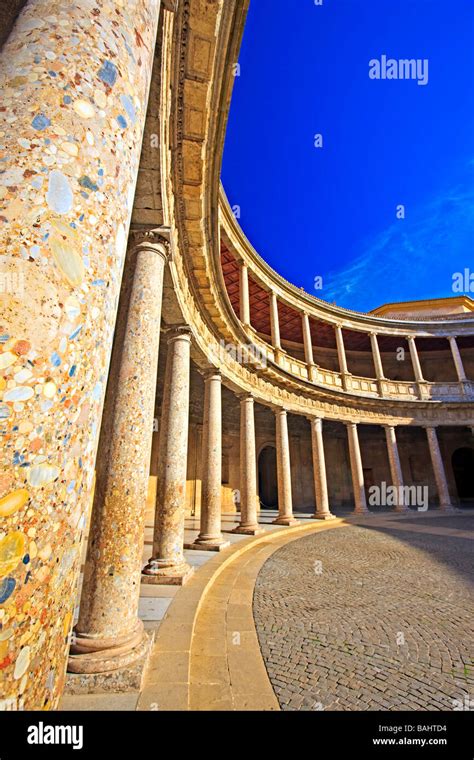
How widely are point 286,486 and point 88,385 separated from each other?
41.9 feet

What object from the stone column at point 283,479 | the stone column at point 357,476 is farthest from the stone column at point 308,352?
the stone column at point 283,479

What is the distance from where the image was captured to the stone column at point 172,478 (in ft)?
17.6

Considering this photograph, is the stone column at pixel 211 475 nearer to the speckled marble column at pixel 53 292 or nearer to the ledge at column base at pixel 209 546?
the ledge at column base at pixel 209 546

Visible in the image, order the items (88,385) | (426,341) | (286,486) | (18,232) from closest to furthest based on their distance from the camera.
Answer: (18,232) < (88,385) < (286,486) < (426,341)

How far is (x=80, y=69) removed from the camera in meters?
1.22

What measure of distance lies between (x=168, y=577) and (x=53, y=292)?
532 cm

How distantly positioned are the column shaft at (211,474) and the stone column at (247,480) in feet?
7.28

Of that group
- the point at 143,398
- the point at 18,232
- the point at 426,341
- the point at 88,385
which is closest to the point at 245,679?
the point at 143,398

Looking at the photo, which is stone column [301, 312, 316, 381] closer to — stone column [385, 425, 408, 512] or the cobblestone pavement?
stone column [385, 425, 408, 512]

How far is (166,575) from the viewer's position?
205 inches

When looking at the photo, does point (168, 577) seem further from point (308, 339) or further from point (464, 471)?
point (464, 471)

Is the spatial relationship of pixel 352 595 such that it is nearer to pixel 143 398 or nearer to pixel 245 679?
pixel 245 679

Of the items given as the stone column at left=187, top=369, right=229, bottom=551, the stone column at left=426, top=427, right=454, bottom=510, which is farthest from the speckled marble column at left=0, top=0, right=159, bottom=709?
the stone column at left=426, top=427, right=454, bottom=510

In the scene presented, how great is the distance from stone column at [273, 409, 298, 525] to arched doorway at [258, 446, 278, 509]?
7377 millimetres
